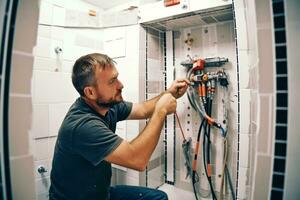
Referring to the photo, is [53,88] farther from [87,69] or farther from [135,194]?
[135,194]

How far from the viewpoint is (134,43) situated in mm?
1507

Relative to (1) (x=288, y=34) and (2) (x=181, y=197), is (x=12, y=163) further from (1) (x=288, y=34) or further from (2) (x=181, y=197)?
(2) (x=181, y=197)

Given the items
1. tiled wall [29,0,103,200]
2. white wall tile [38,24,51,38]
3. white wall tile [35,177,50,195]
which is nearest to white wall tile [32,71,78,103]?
tiled wall [29,0,103,200]

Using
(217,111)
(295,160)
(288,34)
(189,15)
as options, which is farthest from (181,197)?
(288,34)

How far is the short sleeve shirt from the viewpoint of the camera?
0.92 m

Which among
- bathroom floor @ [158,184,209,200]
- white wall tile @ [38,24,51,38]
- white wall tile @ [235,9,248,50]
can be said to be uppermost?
white wall tile @ [38,24,51,38]

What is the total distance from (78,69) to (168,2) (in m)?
0.74

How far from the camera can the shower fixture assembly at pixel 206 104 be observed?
1407mm

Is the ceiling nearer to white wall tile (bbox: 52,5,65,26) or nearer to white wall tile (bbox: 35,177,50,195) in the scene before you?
white wall tile (bbox: 52,5,65,26)

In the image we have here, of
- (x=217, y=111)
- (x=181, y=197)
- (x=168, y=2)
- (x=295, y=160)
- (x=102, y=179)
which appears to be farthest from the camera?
(x=181, y=197)

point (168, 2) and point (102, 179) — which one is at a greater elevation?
point (168, 2)

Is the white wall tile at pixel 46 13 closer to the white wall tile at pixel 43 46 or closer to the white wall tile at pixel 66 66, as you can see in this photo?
the white wall tile at pixel 43 46

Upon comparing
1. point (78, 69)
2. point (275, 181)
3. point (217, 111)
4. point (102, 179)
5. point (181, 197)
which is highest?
point (78, 69)

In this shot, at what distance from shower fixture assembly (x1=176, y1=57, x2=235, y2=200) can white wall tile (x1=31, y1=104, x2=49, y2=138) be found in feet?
3.31
